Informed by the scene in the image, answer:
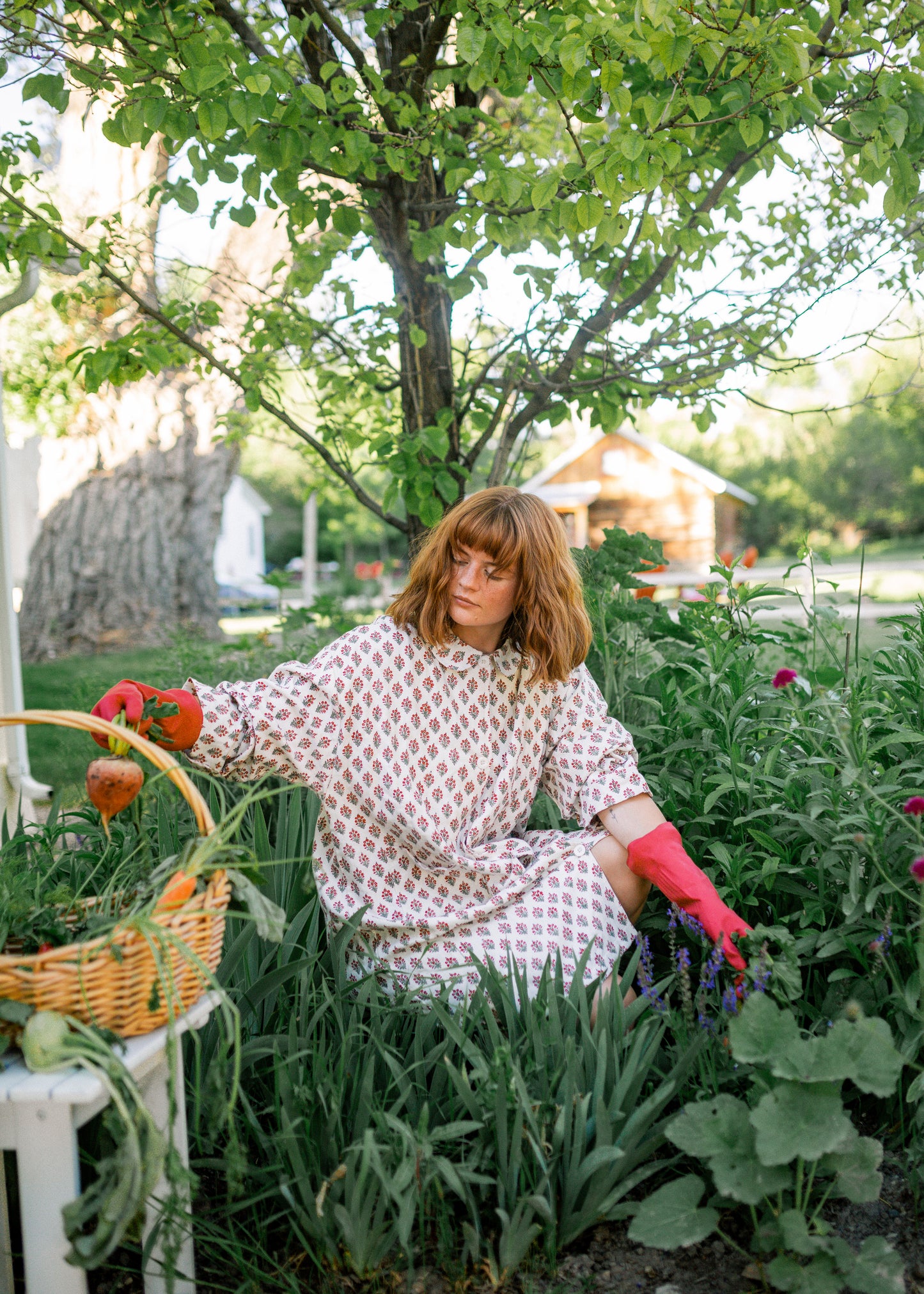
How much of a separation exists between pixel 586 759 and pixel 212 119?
1.43 m

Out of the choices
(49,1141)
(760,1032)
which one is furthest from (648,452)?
(49,1141)

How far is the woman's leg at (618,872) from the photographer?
1.90 m

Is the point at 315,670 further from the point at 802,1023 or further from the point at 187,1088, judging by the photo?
the point at 802,1023

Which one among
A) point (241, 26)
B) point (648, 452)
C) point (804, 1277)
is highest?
point (648, 452)

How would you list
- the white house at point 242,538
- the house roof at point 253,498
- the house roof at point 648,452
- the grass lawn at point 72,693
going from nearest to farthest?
the grass lawn at point 72,693 → the house roof at point 648,452 → the white house at point 242,538 → the house roof at point 253,498

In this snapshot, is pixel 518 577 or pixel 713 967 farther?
pixel 518 577

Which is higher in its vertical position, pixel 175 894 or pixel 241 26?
pixel 241 26

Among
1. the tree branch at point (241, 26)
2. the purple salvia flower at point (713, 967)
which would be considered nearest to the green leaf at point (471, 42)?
the tree branch at point (241, 26)

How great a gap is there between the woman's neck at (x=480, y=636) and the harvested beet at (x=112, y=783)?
788 mm

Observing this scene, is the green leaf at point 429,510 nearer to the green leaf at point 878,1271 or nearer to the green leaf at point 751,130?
the green leaf at point 751,130

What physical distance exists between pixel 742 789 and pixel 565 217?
1172 mm

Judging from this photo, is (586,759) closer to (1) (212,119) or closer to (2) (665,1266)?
(2) (665,1266)

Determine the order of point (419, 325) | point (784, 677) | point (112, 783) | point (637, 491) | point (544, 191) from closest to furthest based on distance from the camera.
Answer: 1. point (112, 783)
2. point (784, 677)
3. point (544, 191)
4. point (419, 325)
5. point (637, 491)

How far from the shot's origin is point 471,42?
63.6 inches
